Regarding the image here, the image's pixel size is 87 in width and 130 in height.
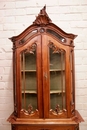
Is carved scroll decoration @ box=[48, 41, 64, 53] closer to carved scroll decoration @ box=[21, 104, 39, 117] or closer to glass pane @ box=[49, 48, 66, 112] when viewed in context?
glass pane @ box=[49, 48, 66, 112]

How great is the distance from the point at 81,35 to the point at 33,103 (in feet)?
3.40

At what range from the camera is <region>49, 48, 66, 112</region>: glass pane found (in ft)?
5.44

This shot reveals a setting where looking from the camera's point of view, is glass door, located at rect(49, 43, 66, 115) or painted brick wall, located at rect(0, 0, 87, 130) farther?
painted brick wall, located at rect(0, 0, 87, 130)

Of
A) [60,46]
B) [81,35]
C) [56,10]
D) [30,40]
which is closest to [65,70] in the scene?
[60,46]

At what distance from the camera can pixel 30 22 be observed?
2098 mm

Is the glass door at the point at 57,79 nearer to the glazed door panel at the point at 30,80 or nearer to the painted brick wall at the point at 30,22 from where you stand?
the glazed door panel at the point at 30,80

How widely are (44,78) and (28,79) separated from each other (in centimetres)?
18

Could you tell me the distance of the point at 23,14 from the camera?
2104mm

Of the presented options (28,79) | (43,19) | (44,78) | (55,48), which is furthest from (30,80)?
(43,19)

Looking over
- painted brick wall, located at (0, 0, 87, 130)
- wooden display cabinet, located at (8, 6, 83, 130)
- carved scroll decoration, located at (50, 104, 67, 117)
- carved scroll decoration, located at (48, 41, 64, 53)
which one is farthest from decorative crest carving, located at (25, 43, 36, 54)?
carved scroll decoration, located at (50, 104, 67, 117)

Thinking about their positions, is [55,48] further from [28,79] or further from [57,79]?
[28,79]

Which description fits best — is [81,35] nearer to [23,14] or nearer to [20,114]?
[23,14]

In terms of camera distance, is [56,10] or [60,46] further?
[56,10]

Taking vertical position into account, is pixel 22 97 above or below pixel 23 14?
below
